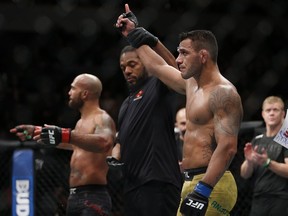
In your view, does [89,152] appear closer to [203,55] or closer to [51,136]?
[51,136]

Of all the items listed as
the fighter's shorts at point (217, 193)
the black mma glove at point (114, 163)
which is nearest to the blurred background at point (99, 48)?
the black mma glove at point (114, 163)

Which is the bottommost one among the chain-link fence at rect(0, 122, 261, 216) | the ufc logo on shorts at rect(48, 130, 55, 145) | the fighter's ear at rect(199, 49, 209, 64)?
the chain-link fence at rect(0, 122, 261, 216)

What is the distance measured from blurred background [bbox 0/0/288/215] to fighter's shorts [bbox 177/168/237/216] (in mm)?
1715

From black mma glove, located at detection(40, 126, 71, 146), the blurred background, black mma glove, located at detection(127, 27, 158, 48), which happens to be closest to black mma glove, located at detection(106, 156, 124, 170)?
black mma glove, located at detection(40, 126, 71, 146)

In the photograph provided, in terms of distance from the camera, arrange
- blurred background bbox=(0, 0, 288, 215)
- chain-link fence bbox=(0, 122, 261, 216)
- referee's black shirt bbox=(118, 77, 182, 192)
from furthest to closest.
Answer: blurred background bbox=(0, 0, 288, 215) → chain-link fence bbox=(0, 122, 261, 216) → referee's black shirt bbox=(118, 77, 182, 192)

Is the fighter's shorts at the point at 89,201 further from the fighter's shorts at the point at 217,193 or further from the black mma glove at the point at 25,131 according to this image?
the fighter's shorts at the point at 217,193

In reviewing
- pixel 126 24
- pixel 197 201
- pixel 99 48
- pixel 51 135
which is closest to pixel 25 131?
pixel 51 135

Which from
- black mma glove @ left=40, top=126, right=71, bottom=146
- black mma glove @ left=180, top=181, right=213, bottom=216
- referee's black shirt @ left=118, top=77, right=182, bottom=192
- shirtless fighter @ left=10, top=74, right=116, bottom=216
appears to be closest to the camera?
black mma glove @ left=180, top=181, right=213, bottom=216

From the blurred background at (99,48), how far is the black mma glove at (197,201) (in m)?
1.94

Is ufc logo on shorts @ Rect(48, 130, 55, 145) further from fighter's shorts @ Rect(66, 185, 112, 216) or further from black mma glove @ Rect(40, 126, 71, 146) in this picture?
fighter's shorts @ Rect(66, 185, 112, 216)

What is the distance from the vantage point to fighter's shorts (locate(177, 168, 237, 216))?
8.25 feet

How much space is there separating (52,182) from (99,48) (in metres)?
1.39

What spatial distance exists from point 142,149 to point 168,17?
2.01m

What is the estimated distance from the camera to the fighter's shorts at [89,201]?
10.8 ft
